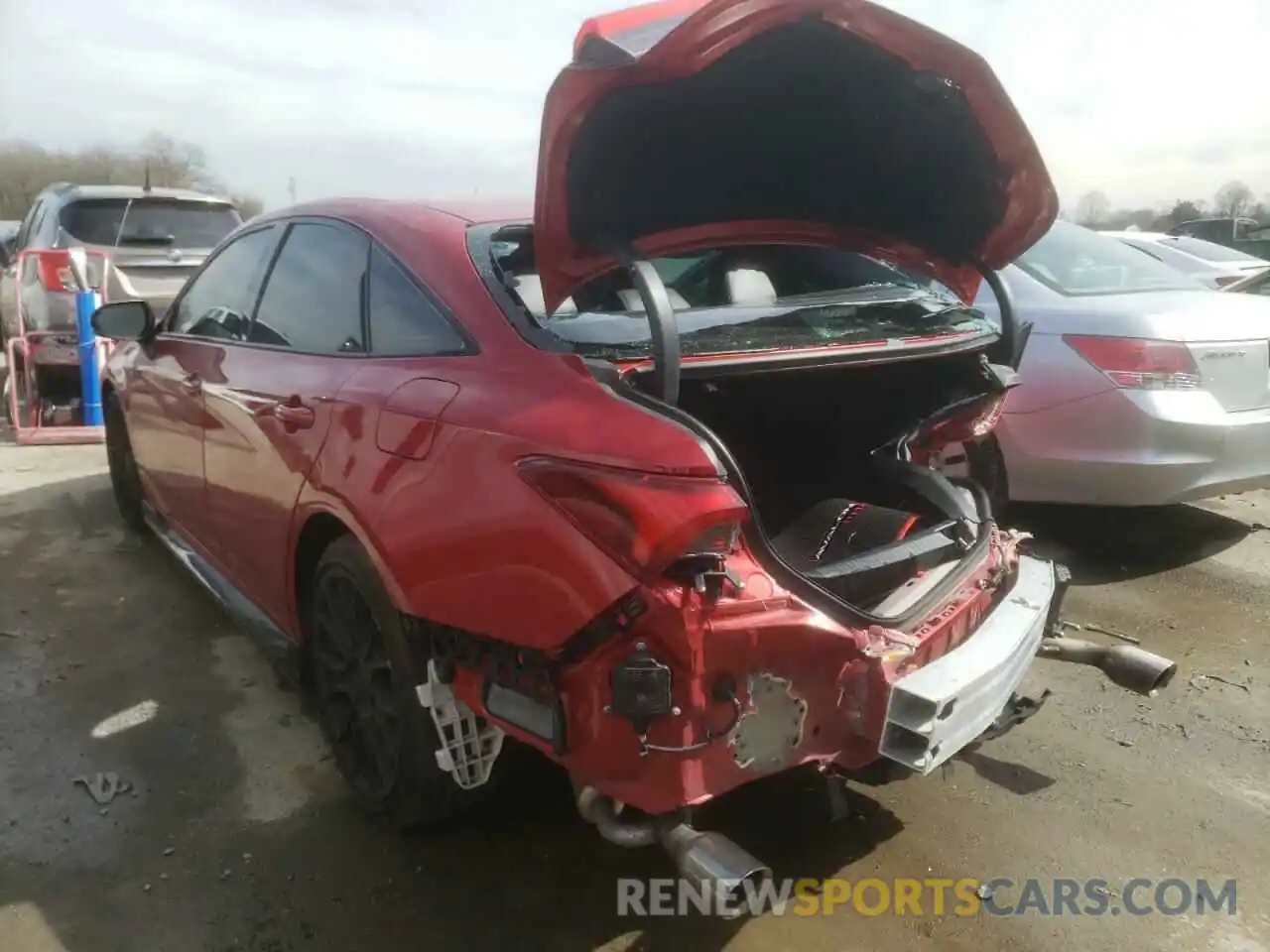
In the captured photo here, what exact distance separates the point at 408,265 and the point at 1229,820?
2749 mm

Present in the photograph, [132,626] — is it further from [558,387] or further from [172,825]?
[558,387]

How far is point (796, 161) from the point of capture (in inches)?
105

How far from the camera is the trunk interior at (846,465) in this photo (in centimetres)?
258

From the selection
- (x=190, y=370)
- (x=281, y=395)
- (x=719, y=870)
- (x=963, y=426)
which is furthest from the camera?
(x=190, y=370)

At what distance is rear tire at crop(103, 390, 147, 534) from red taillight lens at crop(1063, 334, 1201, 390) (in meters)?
4.49

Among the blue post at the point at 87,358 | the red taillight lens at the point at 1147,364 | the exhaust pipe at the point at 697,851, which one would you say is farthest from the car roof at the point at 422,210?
the blue post at the point at 87,358

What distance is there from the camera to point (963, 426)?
Result: 3.10m

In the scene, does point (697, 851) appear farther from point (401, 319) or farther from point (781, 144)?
point (781, 144)

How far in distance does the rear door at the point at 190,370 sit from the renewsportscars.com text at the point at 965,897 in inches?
86.5

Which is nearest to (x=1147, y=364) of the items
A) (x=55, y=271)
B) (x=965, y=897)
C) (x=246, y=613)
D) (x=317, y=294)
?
(x=965, y=897)

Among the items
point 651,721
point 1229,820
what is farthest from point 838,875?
point 1229,820

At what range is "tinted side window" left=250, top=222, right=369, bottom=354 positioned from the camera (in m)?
2.82

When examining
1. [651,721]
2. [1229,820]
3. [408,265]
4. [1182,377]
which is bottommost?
[1229,820]

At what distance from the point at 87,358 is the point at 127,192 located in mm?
1669
